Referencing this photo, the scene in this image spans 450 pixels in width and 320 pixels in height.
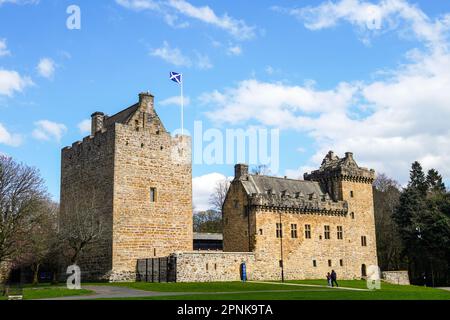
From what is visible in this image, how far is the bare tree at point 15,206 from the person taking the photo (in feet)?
128

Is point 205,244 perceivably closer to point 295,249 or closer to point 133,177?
point 295,249

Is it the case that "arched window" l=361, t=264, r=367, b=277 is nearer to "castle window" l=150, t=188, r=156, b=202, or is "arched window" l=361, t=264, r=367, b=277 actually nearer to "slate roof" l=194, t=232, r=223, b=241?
"slate roof" l=194, t=232, r=223, b=241

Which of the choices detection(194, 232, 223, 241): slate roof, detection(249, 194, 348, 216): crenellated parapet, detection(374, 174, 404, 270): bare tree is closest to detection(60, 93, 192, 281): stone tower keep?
detection(249, 194, 348, 216): crenellated parapet

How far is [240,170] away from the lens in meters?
56.5

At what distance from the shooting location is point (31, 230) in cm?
4159

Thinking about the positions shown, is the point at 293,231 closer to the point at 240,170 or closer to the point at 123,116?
the point at 240,170

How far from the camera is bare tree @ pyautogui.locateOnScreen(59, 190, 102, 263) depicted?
43.0 m

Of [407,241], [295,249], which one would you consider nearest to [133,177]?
[295,249]

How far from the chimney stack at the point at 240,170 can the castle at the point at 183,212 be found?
10 centimetres

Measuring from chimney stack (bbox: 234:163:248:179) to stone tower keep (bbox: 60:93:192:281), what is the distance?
27.8 ft

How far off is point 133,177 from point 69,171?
9542 millimetres

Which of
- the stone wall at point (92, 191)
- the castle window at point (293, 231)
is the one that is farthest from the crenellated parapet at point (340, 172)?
the stone wall at point (92, 191)
